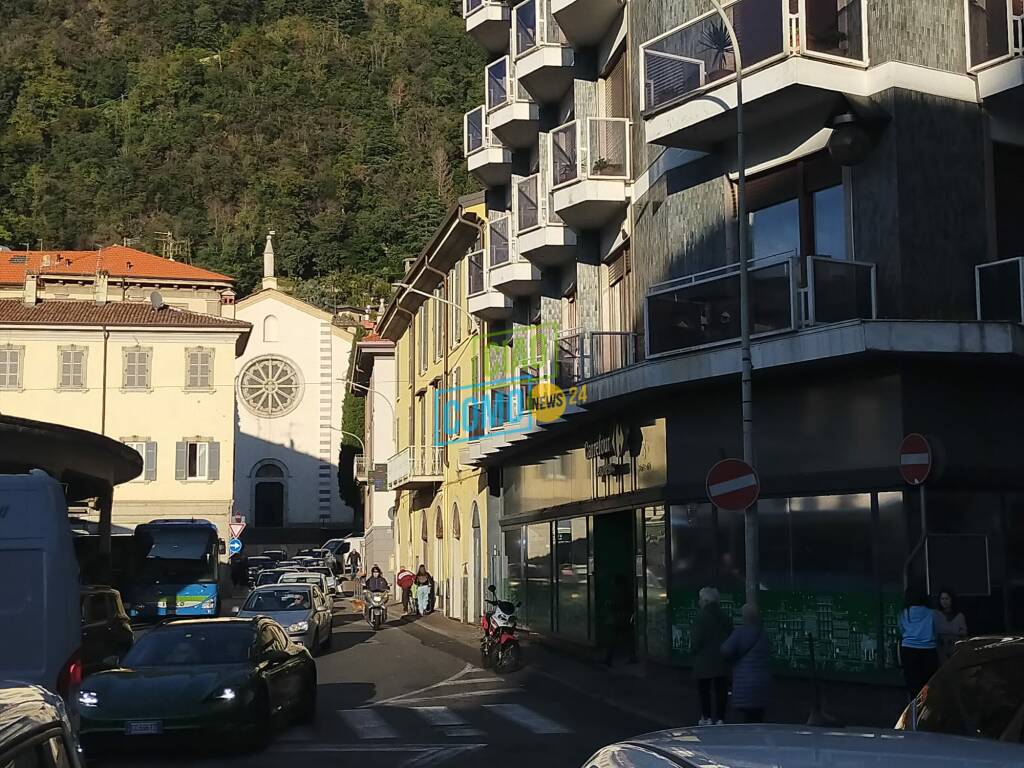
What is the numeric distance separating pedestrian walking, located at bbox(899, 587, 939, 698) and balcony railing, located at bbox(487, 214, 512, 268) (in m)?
15.9

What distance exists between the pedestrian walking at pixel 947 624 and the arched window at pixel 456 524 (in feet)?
82.4

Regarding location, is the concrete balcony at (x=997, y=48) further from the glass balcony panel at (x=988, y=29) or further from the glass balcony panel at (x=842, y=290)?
the glass balcony panel at (x=842, y=290)

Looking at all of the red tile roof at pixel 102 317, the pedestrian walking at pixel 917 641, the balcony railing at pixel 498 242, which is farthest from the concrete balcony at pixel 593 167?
the red tile roof at pixel 102 317

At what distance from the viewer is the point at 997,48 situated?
1747cm

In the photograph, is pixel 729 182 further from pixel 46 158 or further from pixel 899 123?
pixel 46 158

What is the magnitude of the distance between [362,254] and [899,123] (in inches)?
3780

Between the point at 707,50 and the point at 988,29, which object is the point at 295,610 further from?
the point at 988,29

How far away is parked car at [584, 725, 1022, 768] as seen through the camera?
3.12 metres

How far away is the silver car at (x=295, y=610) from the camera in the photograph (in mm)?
27828

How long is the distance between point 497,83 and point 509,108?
3.95ft

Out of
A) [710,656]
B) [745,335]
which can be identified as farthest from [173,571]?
[710,656]

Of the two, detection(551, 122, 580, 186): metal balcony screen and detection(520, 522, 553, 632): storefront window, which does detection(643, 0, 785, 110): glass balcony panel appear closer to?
detection(551, 122, 580, 186): metal balcony screen

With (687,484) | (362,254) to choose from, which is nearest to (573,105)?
(687,484)

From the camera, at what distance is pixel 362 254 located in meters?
112
